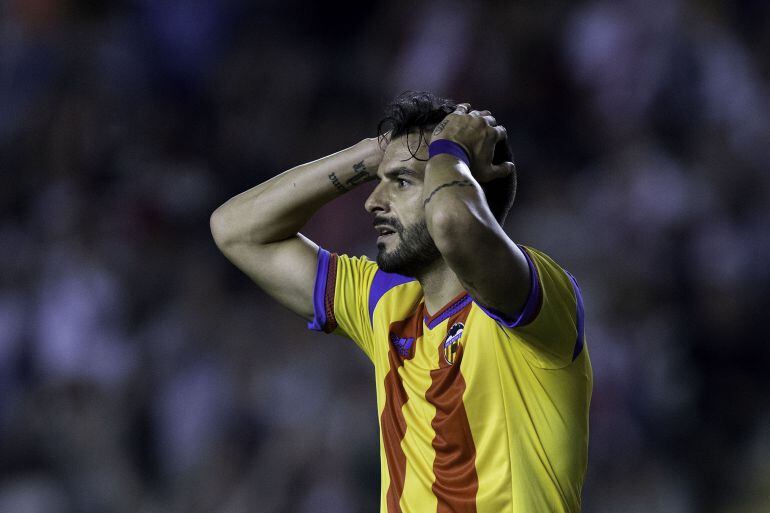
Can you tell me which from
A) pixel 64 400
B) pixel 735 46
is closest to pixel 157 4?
pixel 64 400

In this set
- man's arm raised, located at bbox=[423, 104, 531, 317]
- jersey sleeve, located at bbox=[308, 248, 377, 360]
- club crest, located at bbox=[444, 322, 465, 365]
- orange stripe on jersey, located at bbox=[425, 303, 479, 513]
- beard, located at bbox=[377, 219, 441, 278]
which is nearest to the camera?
man's arm raised, located at bbox=[423, 104, 531, 317]

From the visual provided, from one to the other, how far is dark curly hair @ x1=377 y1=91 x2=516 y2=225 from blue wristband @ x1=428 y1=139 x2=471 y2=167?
0.30 m

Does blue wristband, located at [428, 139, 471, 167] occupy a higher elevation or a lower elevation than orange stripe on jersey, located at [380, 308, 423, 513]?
higher

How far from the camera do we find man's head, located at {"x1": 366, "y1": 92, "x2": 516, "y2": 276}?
241cm

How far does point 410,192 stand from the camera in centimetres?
246

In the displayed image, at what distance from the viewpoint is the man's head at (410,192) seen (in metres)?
2.41

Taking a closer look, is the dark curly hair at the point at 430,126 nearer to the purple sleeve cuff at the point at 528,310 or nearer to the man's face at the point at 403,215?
the man's face at the point at 403,215

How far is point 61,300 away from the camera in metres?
5.00

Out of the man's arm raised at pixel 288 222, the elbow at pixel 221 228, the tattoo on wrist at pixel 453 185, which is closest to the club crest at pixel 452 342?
the tattoo on wrist at pixel 453 185

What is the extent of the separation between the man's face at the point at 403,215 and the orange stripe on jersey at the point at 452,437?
0.20 metres

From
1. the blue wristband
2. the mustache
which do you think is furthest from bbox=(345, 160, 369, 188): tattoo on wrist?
the blue wristband

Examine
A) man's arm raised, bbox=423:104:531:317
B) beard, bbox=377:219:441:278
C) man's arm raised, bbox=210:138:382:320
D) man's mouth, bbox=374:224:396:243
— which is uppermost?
man's arm raised, bbox=210:138:382:320

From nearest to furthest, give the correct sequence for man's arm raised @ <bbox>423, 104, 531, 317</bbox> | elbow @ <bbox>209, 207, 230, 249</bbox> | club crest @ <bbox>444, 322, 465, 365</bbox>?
man's arm raised @ <bbox>423, 104, 531, 317</bbox> < club crest @ <bbox>444, 322, 465, 365</bbox> < elbow @ <bbox>209, 207, 230, 249</bbox>

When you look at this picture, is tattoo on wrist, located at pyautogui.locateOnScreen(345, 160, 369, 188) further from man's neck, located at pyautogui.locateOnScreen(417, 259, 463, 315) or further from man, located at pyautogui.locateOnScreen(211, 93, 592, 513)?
man's neck, located at pyautogui.locateOnScreen(417, 259, 463, 315)
